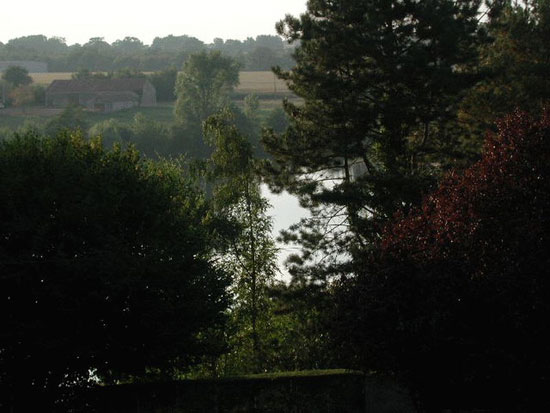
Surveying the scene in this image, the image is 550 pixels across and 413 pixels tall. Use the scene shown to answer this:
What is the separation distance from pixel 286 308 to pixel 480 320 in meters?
20.0

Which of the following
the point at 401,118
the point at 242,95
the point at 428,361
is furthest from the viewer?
the point at 242,95

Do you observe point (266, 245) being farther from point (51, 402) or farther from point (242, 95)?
point (242, 95)

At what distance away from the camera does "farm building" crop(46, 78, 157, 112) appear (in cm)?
14950

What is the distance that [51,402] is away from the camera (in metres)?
28.2

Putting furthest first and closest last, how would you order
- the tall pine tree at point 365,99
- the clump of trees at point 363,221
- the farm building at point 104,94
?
the farm building at point 104,94, the tall pine tree at point 365,99, the clump of trees at point 363,221

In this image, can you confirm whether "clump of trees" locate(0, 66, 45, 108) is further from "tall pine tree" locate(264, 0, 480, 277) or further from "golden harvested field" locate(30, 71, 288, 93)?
"tall pine tree" locate(264, 0, 480, 277)

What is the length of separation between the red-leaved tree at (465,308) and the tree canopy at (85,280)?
720 cm

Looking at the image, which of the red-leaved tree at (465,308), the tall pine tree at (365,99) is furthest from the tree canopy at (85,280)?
the tall pine tree at (365,99)

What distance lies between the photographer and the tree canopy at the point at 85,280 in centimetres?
2697

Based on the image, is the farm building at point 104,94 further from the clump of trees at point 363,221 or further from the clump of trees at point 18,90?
the clump of trees at point 363,221

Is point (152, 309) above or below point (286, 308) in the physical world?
above

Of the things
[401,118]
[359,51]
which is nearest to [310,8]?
[359,51]

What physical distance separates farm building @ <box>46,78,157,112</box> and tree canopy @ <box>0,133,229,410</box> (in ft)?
390

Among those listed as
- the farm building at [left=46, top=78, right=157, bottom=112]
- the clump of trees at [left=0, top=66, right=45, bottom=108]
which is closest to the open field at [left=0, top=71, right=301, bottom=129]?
the clump of trees at [left=0, top=66, right=45, bottom=108]
